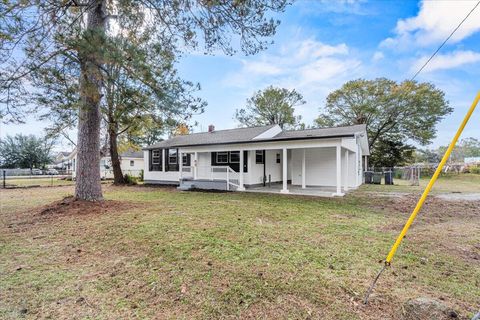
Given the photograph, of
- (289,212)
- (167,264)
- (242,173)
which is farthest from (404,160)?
(167,264)

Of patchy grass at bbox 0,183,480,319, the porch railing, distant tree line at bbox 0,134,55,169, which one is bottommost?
patchy grass at bbox 0,183,480,319

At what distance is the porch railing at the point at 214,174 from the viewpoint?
14.0 m

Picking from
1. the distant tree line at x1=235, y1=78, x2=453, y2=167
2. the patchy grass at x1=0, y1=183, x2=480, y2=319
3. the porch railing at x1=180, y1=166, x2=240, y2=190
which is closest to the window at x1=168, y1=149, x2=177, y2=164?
the porch railing at x1=180, y1=166, x2=240, y2=190

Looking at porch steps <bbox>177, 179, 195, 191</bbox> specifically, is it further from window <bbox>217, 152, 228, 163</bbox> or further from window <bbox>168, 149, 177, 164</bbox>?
window <bbox>168, 149, 177, 164</bbox>

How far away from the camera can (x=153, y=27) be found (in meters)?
7.90

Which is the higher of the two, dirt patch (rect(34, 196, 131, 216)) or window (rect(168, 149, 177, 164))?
window (rect(168, 149, 177, 164))

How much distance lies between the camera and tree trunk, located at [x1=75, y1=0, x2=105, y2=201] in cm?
643

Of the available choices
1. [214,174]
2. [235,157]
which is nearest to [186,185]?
[214,174]

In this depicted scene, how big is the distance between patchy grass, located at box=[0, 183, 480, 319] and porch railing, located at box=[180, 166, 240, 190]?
24.7 ft

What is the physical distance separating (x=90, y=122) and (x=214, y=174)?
26.4 ft

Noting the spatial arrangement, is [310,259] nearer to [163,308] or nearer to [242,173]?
[163,308]

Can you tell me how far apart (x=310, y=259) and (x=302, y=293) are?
103 cm

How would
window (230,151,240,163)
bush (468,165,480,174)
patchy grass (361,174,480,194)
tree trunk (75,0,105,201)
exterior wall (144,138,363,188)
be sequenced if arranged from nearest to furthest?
tree trunk (75,0,105,201)
patchy grass (361,174,480,194)
exterior wall (144,138,363,188)
window (230,151,240,163)
bush (468,165,480,174)

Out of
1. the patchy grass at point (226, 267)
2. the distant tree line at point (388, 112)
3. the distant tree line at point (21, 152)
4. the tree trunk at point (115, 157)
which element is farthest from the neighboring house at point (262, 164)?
the distant tree line at point (21, 152)
